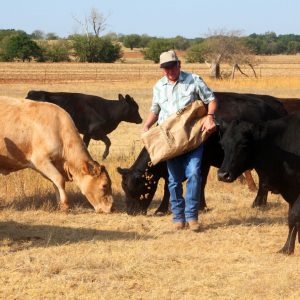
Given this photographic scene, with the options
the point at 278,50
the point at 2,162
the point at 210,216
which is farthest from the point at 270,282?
the point at 278,50

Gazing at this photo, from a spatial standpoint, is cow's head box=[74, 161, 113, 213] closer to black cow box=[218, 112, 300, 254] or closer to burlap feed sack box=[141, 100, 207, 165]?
burlap feed sack box=[141, 100, 207, 165]

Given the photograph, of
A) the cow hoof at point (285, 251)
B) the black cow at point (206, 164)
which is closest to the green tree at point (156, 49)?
the black cow at point (206, 164)

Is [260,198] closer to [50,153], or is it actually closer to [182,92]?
[182,92]

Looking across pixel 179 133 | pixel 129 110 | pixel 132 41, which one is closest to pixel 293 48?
pixel 132 41

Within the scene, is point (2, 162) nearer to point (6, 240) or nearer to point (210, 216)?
point (6, 240)

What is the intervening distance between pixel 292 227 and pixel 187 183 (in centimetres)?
150

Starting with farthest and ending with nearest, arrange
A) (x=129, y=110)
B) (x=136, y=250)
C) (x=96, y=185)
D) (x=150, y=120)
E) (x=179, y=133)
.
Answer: (x=129, y=110), (x=96, y=185), (x=150, y=120), (x=179, y=133), (x=136, y=250)

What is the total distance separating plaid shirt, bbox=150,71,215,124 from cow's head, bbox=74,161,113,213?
1.79 meters

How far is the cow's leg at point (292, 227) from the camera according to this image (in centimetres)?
743

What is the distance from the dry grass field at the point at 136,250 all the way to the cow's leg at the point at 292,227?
105mm

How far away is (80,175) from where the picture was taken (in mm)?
9891

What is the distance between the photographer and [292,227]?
7.50 metres

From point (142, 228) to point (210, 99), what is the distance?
1.89 metres

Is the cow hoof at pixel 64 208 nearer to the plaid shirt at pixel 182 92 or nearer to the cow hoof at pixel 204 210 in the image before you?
the cow hoof at pixel 204 210
